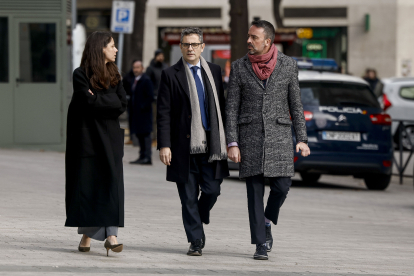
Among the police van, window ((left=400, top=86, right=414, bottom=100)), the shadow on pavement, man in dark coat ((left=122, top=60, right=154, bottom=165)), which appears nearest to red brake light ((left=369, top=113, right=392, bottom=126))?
the police van

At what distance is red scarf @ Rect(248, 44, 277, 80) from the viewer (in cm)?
629

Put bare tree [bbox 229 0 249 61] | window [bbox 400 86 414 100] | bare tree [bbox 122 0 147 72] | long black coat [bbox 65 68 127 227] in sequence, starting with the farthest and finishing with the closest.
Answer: bare tree [bbox 122 0 147 72] < window [bbox 400 86 414 100] < bare tree [bbox 229 0 249 61] < long black coat [bbox 65 68 127 227]

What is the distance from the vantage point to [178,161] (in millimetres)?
6371

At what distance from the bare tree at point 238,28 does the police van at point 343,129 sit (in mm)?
3903

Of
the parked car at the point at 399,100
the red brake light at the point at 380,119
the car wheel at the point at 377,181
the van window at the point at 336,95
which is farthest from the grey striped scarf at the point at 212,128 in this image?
the parked car at the point at 399,100

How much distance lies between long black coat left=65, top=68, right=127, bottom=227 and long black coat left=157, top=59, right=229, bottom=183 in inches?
13.4

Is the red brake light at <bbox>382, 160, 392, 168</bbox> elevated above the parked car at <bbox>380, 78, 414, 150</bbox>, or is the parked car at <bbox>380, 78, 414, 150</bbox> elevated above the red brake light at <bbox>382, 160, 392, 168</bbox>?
the parked car at <bbox>380, 78, 414, 150</bbox>

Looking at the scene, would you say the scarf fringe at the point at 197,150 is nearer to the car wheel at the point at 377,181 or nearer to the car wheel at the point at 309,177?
the car wheel at the point at 377,181

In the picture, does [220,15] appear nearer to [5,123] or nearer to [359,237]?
[5,123]

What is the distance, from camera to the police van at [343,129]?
11.7 m

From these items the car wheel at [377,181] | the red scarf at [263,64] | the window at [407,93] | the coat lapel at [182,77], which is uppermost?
the red scarf at [263,64]

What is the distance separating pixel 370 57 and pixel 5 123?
72.2 ft

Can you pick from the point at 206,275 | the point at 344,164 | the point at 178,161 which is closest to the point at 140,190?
the point at 344,164

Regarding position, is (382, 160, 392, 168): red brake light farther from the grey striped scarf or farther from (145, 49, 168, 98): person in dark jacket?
(145, 49, 168, 98): person in dark jacket
